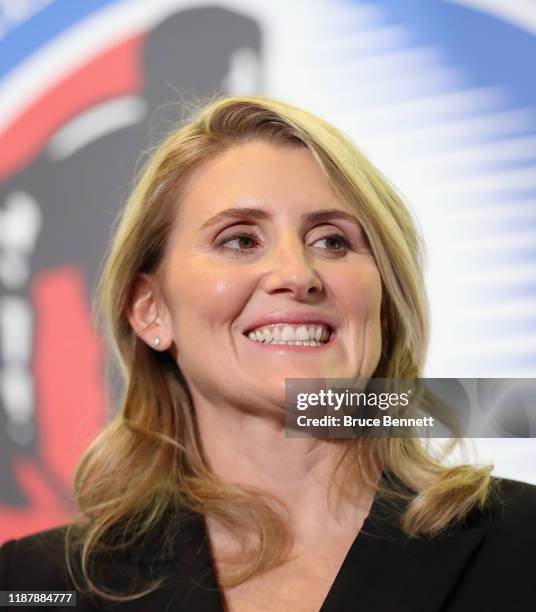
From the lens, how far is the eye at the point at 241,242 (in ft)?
4.33

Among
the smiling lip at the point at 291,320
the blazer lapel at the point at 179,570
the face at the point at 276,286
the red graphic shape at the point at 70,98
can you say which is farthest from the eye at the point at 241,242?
the red graphic shape at the point at 70,98

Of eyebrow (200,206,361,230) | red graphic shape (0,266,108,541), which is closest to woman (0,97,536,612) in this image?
eyebrow (200,206,361,230)

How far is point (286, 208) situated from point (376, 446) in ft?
1.28

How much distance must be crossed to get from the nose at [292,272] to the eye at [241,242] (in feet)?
0.16

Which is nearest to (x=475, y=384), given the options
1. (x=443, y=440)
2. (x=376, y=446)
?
(x=443, y=440)

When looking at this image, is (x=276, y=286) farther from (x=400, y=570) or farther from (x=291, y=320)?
(x=400, y=570)

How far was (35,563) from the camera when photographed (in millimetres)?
1341

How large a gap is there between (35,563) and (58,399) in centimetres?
41

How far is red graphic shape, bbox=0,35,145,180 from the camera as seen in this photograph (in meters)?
1.70

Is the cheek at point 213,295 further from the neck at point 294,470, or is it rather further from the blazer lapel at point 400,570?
the blazer lapel at point 400,570

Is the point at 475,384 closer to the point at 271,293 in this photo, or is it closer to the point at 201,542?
the point at 271,293

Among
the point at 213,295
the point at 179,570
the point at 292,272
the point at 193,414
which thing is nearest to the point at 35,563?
the point at 179,570

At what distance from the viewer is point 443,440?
55.0 inches

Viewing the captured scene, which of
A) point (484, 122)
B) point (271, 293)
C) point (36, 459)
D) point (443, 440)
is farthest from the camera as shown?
point (36, 459)
